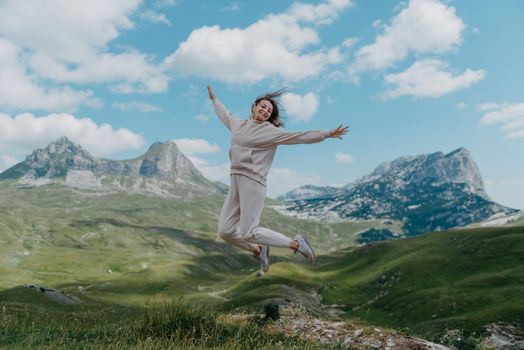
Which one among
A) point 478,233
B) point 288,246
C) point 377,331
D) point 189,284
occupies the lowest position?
point 189,284

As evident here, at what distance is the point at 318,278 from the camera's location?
4774 inches

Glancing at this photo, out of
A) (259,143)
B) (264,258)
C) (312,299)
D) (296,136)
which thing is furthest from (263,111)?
(312,299)

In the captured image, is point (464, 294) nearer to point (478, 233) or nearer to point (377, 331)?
point (478, 233)

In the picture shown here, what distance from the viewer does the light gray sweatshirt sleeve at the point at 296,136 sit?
12055mm

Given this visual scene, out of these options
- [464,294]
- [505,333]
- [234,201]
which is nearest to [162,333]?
[234,201]

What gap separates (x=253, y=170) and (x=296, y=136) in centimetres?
150

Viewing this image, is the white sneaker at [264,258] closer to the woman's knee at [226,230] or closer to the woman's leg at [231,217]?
the woman's leg at [231,217]

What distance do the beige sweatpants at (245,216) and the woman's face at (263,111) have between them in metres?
1.83

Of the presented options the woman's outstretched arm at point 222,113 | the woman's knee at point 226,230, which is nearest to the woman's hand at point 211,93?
the woman's outstretched arm at point 222,113

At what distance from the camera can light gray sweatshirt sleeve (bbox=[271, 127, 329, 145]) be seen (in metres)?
12.1

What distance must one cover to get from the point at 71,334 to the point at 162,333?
6.91 feet

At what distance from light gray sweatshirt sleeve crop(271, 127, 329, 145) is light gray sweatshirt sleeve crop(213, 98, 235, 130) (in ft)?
5.70

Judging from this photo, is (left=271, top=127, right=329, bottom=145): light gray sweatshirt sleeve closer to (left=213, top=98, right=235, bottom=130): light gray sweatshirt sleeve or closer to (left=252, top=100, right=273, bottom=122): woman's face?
(left=252, top=100, right=273, bottom=122): woman's face

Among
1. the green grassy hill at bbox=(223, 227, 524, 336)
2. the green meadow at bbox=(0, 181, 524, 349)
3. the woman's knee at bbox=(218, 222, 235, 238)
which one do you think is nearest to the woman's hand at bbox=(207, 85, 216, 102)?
the woman's knee at bbox=(218, 222, 235, 238)
